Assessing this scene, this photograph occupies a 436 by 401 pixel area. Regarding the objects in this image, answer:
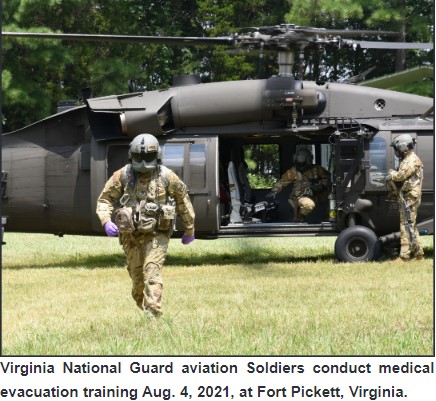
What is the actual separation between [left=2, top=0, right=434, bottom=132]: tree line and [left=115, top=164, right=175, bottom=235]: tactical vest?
14721 mm

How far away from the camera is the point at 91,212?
14.1 m

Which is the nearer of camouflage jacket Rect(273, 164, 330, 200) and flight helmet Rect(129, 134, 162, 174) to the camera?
flight helmet Rect(129, 134, 162, 174)

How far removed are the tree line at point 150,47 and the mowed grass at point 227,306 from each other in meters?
10.2

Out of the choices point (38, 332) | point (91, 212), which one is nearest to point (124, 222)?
point (38, 332)

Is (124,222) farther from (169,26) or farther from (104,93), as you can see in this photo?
(169,26)

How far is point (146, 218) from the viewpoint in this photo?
858 cm

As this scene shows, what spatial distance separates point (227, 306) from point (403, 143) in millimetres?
5071

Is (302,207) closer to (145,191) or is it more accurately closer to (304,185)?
(304,185)

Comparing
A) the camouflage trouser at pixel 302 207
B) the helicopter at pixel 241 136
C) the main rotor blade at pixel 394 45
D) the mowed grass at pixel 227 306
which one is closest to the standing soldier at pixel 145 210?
the mowed grass at pixel 227 306

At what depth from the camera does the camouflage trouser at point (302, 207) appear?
47.0ft

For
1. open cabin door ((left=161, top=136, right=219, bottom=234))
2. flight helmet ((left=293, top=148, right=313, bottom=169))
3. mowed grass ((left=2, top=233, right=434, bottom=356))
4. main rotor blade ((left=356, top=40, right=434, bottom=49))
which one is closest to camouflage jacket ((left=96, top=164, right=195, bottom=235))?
mowed grass ((left=2, top=233, right=434, bottom=356))

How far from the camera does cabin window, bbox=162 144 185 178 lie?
1373 centimetres

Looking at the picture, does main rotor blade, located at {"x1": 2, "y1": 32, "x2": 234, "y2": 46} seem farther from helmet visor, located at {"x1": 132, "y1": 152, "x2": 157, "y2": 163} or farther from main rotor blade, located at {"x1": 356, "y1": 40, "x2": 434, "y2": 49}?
helmet visor, located at {"x1": 132, "y1": 152, "x2": 157, "y2": 163}

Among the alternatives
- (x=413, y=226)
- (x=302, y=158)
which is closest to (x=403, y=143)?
(x=413, y=226)
